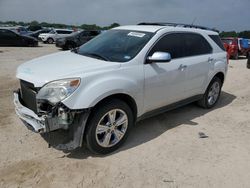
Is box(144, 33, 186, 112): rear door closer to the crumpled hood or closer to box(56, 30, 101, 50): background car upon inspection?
the crumpled hood

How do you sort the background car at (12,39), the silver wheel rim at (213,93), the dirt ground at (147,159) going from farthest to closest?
the background car at (12,39) < the silver wheel rim at (213,93) < the dirt ground at (147,159)

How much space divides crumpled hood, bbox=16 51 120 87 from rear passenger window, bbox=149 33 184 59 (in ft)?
→ 3.06

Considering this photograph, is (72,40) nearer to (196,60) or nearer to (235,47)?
(235,47)

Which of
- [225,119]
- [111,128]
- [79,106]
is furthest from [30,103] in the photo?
[225,119]

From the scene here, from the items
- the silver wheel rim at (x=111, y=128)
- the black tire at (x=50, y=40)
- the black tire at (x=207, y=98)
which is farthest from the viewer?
the black tire at (x=50, y=40)

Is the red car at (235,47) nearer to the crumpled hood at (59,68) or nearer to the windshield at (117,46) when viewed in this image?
the windshield at (117,46)

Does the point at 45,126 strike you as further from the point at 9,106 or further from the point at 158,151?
the point at 9,106

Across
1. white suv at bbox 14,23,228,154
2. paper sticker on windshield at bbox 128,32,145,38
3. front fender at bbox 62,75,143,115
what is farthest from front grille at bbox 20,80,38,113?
paper sticker on windshield at bbox 128,32,145,38

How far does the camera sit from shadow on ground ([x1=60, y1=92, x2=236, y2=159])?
412 cm

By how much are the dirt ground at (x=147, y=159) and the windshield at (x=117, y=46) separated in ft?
4.45

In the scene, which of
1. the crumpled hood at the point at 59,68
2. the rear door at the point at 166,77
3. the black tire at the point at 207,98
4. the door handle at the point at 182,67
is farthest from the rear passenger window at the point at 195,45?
the crumpled hood at the point at 59,68

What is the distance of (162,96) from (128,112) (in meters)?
0.83

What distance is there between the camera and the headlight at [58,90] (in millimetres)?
3441

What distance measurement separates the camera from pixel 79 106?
135 inches
